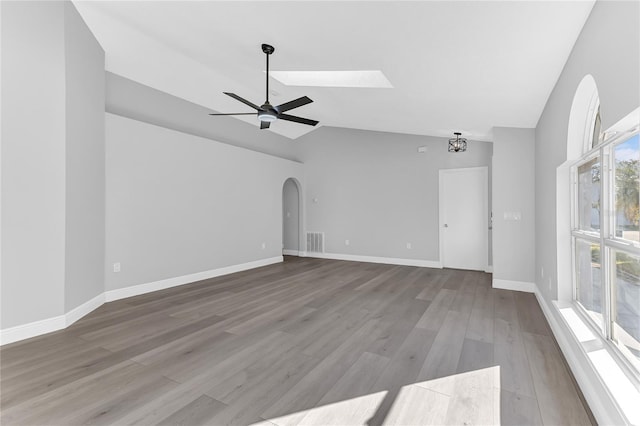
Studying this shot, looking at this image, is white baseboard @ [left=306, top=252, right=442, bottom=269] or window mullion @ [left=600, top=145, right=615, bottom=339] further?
white baseboard @ [left=306, top=252, right=442, bottom=269]

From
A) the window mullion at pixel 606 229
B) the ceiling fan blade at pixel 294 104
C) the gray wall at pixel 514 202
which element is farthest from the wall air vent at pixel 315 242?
the window mullion at pixel 606 229

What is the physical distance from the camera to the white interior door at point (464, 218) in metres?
5.88

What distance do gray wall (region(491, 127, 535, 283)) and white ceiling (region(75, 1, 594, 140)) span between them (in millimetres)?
293

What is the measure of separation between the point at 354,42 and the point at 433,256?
495 cm

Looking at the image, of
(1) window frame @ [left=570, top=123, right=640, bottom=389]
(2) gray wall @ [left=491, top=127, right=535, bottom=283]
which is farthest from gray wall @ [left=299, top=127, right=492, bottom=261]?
(1) window frame @ [left=570, top=123, right=640, bottom=389]

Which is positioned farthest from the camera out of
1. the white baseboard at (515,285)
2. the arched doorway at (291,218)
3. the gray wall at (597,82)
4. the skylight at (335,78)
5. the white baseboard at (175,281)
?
the arched doorway at (291,218)

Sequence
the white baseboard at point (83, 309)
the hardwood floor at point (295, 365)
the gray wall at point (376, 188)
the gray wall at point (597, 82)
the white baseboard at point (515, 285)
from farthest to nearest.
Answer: the gray wall at point (376, 188), the white baseboard at point (515, 285), the white baseboard at point (83, 309), the hardwood floor at point (295, 365), the gray wall at point (597, 82)

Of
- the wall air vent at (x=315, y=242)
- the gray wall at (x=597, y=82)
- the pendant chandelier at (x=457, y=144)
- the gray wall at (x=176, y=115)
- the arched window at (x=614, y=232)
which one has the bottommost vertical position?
the wall air vent at (x=315, y=242)

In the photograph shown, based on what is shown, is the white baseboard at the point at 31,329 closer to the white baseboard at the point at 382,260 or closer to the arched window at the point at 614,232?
the arched window at the point at 614,232

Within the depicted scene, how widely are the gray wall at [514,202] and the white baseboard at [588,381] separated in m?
2.02

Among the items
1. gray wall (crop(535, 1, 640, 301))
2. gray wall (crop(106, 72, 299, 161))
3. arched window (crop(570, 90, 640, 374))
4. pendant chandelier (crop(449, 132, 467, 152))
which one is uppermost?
gray wall (crop(106, 72, 299, 161))

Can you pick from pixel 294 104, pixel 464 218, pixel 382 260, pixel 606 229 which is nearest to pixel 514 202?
pixel 464 218

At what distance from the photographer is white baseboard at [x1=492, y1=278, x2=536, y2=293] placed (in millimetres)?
4395

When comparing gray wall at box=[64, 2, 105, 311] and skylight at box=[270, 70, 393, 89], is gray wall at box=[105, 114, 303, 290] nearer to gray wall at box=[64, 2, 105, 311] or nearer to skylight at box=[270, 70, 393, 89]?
gray wall at box=[64, 2, 105, 311]
